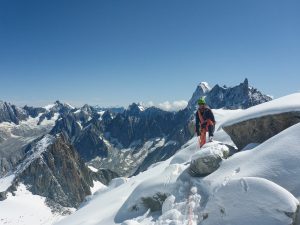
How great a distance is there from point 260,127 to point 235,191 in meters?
6.59

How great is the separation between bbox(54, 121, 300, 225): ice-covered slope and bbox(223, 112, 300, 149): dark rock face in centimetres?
236

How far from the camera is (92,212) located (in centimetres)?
2736

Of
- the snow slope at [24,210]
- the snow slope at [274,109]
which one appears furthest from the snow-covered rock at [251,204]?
the snow slope at [24,210]

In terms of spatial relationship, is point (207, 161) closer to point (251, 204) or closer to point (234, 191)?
point (234, 191)

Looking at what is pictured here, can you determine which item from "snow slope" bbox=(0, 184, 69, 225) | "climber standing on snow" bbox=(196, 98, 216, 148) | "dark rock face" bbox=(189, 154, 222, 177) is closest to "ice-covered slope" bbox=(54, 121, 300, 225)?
"dark rock face" bbox=(189, 154, 222, 177)

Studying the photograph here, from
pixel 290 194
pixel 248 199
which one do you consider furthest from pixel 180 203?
pixel 290 194

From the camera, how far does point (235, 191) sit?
1620 cm

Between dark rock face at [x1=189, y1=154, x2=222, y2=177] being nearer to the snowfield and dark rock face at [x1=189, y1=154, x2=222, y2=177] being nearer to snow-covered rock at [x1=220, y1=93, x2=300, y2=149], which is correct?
the snowfield

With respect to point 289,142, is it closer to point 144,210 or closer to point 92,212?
point 144,210

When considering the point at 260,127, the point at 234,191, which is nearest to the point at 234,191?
the point at 234,191

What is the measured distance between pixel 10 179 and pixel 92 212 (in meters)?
184

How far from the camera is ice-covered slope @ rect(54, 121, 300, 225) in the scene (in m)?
15.0

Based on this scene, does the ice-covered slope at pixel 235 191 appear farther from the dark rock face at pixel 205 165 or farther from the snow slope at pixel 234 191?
the dark rock face at pixel 205 165

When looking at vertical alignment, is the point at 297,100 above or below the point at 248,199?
above
